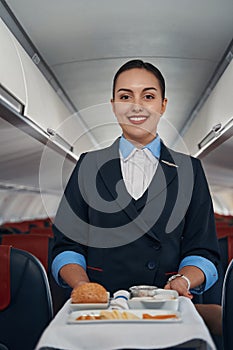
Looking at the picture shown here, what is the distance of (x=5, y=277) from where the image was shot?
7.54 ft

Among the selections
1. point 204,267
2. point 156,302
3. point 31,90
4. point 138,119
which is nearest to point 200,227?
point 204,267

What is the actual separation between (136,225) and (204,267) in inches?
11.8

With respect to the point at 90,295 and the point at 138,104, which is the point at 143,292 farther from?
the point at 138,104

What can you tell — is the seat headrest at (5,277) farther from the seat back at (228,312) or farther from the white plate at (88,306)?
the seat back at (228,312)

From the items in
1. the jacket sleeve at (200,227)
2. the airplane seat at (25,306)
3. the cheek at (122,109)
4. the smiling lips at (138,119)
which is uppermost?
the cheek at (122,109)

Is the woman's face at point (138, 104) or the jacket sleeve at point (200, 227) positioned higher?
the woman's face at point (138, 104)

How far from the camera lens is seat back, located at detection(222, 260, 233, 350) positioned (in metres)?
2.16

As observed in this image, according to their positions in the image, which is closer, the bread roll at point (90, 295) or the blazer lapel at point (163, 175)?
the bread roll at point (90, 295)

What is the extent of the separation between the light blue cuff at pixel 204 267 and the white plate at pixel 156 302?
1.28 ft

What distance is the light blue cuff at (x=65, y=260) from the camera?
2.08 meters

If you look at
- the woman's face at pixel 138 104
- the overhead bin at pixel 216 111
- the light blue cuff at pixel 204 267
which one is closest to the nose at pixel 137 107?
the woman's face at pixel 138 104

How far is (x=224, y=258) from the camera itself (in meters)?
3.94

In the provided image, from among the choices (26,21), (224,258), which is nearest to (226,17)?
(26,21)

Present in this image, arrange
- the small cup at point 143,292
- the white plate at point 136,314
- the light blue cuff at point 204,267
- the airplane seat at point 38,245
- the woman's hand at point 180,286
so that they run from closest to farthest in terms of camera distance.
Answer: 1. the white plate at point 136,314
2. the small cup at point 143,292
3. the woman's hand at point 180,286
4. the light blue cuff at point 204,267
5. the airplane seat at point 38,245
